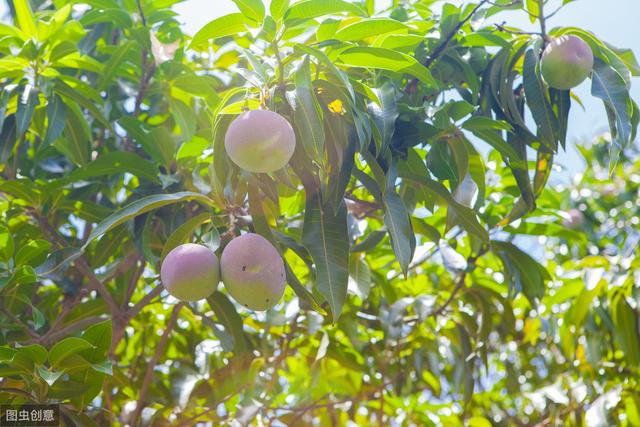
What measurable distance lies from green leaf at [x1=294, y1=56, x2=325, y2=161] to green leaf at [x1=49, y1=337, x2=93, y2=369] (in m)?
0.58

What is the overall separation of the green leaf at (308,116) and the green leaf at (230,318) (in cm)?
66

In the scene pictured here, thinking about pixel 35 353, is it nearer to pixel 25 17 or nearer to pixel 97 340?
pixel 97 340

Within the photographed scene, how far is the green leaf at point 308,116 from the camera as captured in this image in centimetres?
124

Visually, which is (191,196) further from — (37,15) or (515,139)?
(37,15)

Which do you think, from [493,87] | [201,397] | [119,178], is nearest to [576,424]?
[201,397]

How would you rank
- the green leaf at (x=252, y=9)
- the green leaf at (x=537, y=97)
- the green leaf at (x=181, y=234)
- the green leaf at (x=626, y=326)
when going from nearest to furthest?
the green leaf at (x=252, y=9) → the green leaf at (x=181, y=234) → the green leaf at (x=537, y=97) → the green leaf at (x=626, y=326)

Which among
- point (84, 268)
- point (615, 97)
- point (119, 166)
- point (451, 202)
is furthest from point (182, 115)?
point (615, 97)

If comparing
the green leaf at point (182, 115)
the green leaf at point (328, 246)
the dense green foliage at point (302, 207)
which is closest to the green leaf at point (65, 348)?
the dense green foliage at point (302, 207)

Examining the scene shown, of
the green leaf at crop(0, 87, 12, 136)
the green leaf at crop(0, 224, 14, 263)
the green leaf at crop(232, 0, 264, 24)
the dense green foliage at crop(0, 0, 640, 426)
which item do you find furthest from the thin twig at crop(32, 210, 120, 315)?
the green leaf at crop(232, 0, 264, 24)

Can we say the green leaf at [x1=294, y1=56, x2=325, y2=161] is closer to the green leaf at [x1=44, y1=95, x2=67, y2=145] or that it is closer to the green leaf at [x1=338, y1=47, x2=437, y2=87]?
the green leaf at [x1=338, y1=47, x2=437, y2=87]

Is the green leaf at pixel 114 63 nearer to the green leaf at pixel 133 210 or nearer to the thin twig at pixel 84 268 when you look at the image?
the thin twig at pixel 84 268

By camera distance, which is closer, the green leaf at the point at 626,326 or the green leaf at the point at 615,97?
the green leaf at the point at 615,97

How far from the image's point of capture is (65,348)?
143cm

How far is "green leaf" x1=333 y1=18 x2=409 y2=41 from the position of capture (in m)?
1.41
